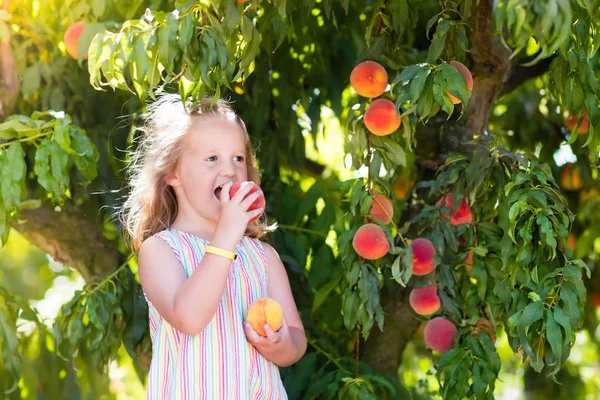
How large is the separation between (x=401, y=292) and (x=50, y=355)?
1.13m

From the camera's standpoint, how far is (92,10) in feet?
8.75

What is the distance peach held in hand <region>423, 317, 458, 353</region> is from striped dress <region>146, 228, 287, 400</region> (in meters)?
0.57

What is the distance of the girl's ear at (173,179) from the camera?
7.48ft

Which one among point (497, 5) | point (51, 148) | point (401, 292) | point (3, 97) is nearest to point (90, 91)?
point (3, 97)

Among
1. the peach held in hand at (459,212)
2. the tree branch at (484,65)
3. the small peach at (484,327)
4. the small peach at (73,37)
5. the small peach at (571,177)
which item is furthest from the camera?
the small peach at (571,177)

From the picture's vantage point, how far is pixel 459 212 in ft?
8.63

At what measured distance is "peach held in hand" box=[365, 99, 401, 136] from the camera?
2305mm

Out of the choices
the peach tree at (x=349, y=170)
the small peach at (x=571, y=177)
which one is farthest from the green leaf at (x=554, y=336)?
the small peach at (x=571, y=177)

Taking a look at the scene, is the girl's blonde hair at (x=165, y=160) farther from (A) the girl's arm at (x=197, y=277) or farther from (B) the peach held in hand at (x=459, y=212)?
(B) the peach held in hand at (x=459, y=212)

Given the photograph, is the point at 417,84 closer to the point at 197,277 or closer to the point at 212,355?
the point at 197,277

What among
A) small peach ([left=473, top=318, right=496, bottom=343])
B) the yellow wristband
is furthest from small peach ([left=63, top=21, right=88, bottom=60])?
small peach ([left=473, top=318, right=496, bottom=343])

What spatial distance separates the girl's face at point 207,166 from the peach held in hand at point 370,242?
339 mm

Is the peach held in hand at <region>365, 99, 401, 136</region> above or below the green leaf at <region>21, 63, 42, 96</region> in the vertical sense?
above

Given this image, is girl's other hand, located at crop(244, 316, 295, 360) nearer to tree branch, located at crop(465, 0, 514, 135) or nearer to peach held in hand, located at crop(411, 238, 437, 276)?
peach held in hand, located at crop(411, 238, 437, 276)
